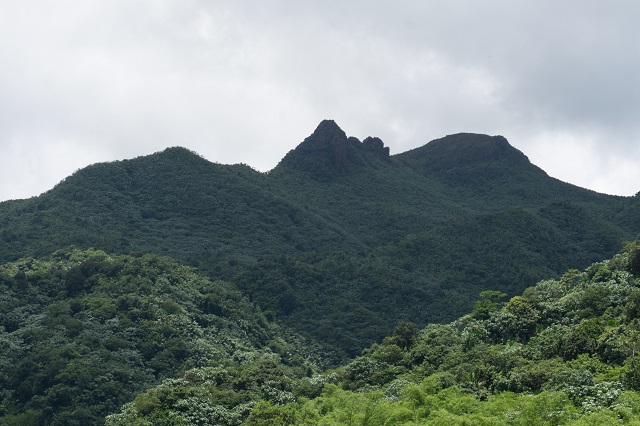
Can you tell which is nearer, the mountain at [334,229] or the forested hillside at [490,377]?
the forested hillside at [490,377]

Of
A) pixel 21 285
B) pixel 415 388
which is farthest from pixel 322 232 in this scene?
pixel 415 388

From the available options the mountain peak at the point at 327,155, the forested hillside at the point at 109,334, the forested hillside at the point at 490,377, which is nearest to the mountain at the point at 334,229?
the mountain peak at the point at 327,155

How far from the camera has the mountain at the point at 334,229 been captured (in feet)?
283

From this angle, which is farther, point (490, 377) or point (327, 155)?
point (327, 155)

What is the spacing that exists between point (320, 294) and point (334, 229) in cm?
3084

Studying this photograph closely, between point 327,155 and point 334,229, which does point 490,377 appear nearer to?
point 334,229

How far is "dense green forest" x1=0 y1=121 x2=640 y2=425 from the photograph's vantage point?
35.2 meters

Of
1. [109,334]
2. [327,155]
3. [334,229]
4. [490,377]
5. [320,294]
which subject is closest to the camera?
[490,377]

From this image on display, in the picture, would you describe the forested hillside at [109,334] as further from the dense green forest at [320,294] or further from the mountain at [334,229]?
the mountain at [334,229]

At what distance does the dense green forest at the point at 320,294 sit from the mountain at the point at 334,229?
378 mm

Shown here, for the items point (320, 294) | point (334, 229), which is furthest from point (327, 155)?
point (320, 294)

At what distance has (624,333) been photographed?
32.8 meters

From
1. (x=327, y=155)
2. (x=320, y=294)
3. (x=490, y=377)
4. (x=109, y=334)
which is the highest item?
(x=327, y=155)

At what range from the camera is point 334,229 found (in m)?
118
